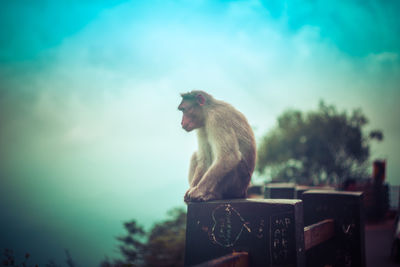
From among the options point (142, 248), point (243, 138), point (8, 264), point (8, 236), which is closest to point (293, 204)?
point (243, 138)

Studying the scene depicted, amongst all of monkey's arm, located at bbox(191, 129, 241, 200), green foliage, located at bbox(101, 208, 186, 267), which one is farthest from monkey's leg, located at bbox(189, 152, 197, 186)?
green foliage, located at bbox(101, 208, 186, 267)

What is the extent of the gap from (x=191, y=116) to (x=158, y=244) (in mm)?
9402

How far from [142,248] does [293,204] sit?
434 inches

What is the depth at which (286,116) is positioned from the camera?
88.0 ft

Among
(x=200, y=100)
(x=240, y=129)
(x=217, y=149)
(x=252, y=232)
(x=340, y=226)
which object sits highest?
(x=200, y=100)

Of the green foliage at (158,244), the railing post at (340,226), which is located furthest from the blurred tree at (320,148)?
the railing post at (340,226)

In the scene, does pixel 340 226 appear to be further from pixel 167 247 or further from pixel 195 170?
pixel 167 247

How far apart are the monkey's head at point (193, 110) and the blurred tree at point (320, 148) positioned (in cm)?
2277

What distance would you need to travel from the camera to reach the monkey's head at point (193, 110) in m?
3.18

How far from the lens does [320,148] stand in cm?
2547

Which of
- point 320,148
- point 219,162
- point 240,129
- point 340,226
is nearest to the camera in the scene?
point 219,162

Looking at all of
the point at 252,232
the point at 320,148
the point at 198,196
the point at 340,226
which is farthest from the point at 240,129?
the point at 320,148

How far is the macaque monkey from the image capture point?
2639 millimetres

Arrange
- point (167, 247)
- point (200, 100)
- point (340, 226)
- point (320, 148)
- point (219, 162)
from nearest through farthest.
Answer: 1. point (219, 162)
2. point (200, 100)
3. point (340, 226)
4. point (167, 247)
5. point (320, 148)
